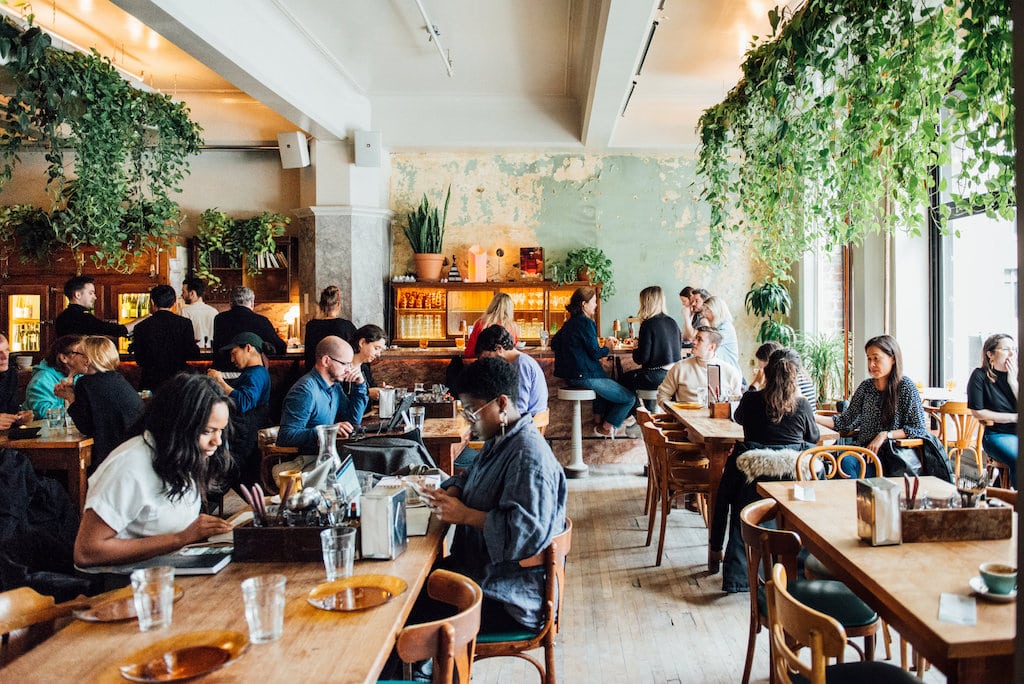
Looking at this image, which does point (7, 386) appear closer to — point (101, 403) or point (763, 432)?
point (101, 403)

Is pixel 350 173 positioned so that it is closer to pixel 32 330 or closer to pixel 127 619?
pixel 32 330

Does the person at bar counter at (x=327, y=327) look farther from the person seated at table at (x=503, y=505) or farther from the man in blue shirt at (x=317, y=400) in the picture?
the person seated at table at (x=503, y=505)

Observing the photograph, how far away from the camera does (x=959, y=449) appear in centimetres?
603

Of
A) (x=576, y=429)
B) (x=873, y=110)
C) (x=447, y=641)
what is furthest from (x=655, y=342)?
(x=447, y=641)

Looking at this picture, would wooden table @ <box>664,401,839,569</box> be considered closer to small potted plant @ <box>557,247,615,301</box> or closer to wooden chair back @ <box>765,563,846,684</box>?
wooden chair back @ <box>765,563,846,684</box>

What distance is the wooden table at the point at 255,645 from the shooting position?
66.7 inches

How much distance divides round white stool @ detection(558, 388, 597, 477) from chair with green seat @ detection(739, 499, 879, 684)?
4242mm

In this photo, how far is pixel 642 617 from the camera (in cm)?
412

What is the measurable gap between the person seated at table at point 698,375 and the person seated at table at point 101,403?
399 centimetres

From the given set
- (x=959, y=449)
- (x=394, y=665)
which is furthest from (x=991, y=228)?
(x=394, y=665)

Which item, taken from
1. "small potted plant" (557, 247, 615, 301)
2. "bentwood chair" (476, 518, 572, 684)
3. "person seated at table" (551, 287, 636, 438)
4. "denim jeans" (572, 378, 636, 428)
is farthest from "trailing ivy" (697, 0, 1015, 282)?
"small potted plant" (557, 247, 615, 301)

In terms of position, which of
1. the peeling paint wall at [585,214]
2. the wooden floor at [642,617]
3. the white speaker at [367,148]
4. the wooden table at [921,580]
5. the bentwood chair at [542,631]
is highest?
the white speaker at [367,148]

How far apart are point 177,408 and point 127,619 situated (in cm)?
81

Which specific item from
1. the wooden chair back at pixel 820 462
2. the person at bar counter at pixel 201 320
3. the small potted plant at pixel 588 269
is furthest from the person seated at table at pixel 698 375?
the person at bar counter at pixel 201 320
